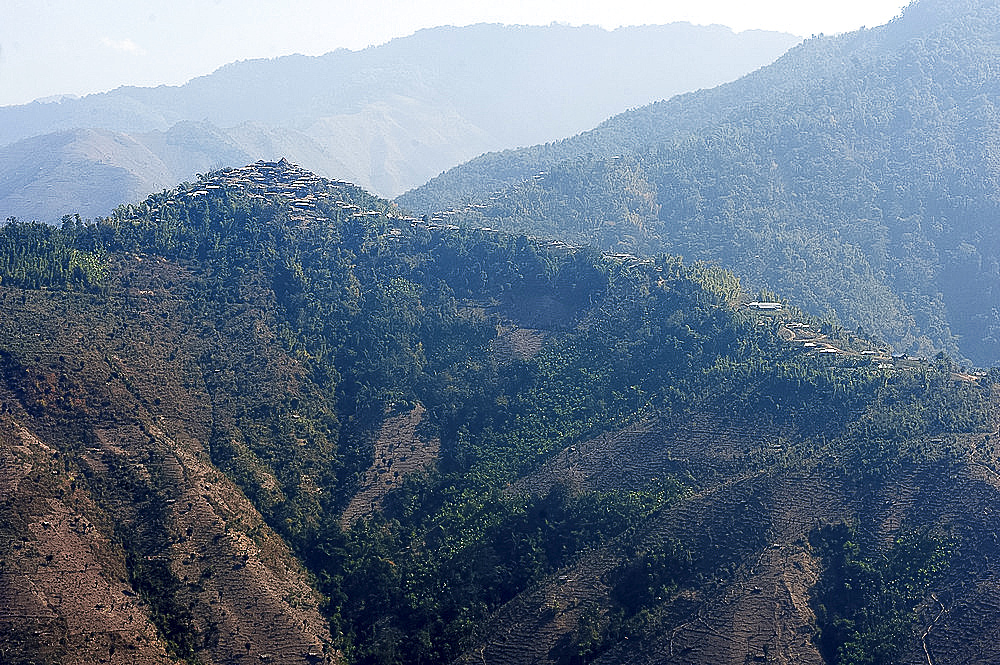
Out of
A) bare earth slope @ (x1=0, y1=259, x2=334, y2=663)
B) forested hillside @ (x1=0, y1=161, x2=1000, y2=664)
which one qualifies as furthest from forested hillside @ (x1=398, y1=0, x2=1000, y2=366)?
bare earth slope @ (x1=0, y1=259, x2=334, y2=663)

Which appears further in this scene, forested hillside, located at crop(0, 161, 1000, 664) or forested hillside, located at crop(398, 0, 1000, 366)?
forested hillside, located at crop(398, 0, 1000, 366)

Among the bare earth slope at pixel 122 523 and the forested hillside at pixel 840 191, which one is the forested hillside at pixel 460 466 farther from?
the forested hillside at pixel 840 191

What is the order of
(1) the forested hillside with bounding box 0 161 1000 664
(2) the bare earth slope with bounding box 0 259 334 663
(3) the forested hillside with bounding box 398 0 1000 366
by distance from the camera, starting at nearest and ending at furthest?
(2) the bare earth slope with bounding box 0 259 334 663
(1) the forested hillside with bounding box 0 161 1000 664
(3) the forested hillside with bounding box 398 0 1000 366

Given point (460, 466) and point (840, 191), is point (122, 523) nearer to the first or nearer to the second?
point (460, 466)

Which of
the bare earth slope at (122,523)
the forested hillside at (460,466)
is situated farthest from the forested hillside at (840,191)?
the bare earth slope at (122,523)

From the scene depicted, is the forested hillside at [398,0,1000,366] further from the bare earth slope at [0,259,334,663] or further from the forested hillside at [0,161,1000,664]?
the bare earth slope at [0,259,334,663]
